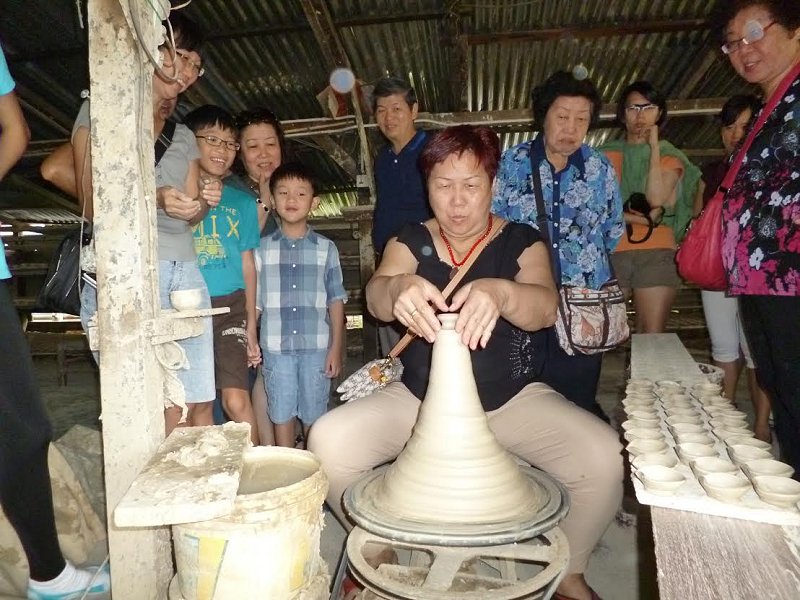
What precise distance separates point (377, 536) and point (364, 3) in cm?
473

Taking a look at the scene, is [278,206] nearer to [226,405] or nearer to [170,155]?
[170,155]

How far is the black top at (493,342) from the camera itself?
2.36 metres

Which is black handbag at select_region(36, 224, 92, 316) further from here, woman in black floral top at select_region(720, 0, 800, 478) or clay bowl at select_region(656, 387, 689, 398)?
woman in black floral top at select_region(720, 0, 800, 478)

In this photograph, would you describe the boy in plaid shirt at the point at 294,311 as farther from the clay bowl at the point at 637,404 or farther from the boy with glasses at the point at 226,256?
the clay bowl at the point at 637,404

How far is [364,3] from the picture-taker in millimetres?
4949

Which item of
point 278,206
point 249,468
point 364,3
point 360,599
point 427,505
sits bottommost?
point 360,599

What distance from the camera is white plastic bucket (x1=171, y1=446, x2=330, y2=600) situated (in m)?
1.49

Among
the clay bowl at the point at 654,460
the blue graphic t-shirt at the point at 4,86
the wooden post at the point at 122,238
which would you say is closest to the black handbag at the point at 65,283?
the blue graphic t-shirt at the point at 4,86

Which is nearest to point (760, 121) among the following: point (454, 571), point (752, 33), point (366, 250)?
point (752, 33)

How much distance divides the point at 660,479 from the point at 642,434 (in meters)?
0.42

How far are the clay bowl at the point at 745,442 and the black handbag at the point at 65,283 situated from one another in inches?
107

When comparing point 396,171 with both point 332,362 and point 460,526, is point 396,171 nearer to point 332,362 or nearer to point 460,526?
point 332,362

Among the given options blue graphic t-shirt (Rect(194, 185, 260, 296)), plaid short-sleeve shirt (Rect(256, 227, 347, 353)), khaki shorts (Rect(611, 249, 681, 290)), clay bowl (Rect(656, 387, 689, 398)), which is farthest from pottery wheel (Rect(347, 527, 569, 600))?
khaki shorts (Rect(611, 249, 681, 290))

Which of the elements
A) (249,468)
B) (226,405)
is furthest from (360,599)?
(226,405)
